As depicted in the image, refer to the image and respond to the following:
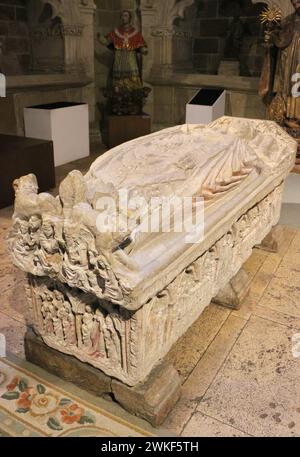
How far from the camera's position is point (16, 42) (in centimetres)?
677

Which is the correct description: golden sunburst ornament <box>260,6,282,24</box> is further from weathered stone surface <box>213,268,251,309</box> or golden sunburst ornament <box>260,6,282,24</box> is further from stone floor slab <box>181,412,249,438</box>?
stone floor slab <box>181,412,249,438</box>

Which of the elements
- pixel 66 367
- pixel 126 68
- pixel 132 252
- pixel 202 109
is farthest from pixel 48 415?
pixel 126 68

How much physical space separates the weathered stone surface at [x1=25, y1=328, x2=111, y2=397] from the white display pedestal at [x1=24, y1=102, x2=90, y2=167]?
396cm

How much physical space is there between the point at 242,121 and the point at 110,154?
113 centimetres

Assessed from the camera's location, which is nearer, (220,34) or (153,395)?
(153,395)

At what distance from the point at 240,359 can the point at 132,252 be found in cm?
86

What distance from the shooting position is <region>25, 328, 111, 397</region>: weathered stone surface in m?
1.76

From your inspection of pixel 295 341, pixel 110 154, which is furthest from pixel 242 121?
pixel 295 341

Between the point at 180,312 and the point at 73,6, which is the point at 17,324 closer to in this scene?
the point at 180,312

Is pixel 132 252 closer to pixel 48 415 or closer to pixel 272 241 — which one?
pixel 48 415

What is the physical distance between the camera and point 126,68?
640 cm

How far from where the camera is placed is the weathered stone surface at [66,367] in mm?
1761

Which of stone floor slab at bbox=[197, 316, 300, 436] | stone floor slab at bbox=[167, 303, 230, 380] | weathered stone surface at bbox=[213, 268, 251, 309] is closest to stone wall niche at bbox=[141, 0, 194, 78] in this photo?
weathered stone surface at bbox=[213, 268, 251, 309]

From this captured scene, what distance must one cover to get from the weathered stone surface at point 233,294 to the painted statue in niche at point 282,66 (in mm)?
3322
